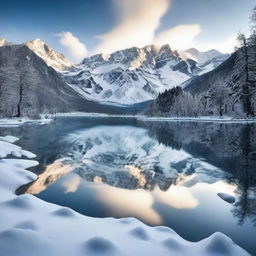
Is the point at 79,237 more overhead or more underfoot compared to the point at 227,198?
more overhead

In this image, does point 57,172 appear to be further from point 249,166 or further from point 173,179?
point 249,166

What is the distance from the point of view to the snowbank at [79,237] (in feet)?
17.9

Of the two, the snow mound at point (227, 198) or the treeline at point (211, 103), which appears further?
the treeline at point (211, 103)

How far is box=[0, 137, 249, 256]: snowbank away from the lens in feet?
17.9

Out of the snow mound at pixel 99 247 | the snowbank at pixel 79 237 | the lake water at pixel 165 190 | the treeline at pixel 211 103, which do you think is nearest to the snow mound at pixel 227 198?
the lake water at pixel 165 190

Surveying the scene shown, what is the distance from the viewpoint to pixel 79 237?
6.31 m

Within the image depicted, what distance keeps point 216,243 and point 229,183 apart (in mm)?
7372

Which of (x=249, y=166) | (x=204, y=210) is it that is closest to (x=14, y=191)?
(x=204, y=210)

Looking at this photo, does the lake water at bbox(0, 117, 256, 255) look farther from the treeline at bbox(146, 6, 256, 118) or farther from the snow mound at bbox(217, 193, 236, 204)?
the treeline at bbox(146, 6, 256, 118)

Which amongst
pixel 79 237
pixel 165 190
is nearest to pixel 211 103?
pixel 165 190

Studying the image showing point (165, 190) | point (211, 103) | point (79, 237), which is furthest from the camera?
point (211, 103)

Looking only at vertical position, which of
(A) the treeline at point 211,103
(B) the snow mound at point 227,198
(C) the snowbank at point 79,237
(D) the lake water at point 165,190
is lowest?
(D) the lake water at point 165,190

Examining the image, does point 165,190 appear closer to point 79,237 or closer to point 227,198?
point 227,198

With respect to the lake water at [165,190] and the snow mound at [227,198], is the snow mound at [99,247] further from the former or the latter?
the snow mound at [227,198]
